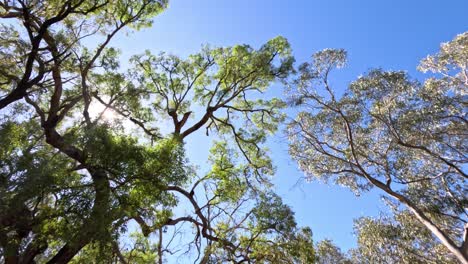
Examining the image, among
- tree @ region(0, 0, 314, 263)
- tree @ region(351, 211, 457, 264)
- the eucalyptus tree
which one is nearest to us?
tree @ region(0, 0, 314, 263)

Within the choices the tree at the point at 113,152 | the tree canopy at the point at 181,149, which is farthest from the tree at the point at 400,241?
the tree at the point at 113,152

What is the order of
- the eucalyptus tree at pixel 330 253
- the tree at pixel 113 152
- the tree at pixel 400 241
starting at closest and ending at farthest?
the tree at pixel 113 152 → the tree at pixel 400 241 → the eucalyptus tree at pixel 330 253

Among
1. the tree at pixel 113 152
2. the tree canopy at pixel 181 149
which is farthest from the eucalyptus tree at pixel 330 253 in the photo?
the tree at pixel 113 152

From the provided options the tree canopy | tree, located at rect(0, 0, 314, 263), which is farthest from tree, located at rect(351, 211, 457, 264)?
tree, located at rect(0, 0, 314, 263)

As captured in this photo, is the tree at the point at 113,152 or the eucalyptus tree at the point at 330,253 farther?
the eucalyptus tree at the point at 330,253

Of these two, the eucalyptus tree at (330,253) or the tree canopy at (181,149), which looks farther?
the eucalyptus tree at (330,253)

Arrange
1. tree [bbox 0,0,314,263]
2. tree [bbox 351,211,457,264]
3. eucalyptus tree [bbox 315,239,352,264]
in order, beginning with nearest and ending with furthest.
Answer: tree [bbox 0,0,314,263] < tree [bbox 351,211,457,264] < eucalyptus tree [bbox 315,239,352,264]

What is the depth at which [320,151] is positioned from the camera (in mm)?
12625

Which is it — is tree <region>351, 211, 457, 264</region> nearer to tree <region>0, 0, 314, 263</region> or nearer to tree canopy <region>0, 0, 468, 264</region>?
tree canopy <region>0, 0, 468, 264</region>

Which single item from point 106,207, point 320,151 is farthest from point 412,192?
point 106,207

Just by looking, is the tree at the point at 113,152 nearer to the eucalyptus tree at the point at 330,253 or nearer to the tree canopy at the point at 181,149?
the tree canopy at the point at 181,149

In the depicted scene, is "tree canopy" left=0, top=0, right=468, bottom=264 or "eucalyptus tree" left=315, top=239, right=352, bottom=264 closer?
"tree canopy" left=0, top=0, right=468, bottom=264

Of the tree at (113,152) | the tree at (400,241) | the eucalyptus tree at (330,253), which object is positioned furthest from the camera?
the eucalyptus tree at (330,253)

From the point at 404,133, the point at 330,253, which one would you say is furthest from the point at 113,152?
the point at 330,253
